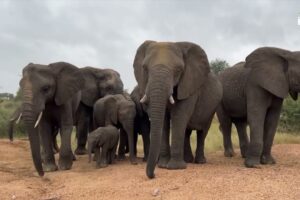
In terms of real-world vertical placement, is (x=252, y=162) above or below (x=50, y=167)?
above

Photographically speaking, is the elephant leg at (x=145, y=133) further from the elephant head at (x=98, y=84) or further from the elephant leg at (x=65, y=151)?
the elephant head at (x=98, y=84)

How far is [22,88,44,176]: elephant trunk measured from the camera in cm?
935

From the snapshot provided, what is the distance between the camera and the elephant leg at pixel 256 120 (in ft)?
34.9

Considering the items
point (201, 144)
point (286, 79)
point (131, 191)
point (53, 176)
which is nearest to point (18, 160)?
point (53, 176)

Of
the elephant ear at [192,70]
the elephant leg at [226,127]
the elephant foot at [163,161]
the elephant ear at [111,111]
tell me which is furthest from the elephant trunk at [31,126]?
the elephant leg at [226,127]

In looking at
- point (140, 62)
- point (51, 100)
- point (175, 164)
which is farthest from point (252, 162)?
point (51, 100)

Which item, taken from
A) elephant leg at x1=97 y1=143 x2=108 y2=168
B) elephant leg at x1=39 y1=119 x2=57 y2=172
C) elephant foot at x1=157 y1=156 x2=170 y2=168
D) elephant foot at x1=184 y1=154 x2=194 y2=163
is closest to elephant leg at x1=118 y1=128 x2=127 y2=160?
elephant leg at x1=97 y1=143 x2=108 y2=168

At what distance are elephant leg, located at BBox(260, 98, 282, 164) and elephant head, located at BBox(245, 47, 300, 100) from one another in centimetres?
48

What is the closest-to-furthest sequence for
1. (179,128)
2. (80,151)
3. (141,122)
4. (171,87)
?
(171,87) → (179,128) → (141,122) → (80,151)

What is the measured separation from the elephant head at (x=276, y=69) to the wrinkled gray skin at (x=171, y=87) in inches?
48.2

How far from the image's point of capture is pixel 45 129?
445 inches

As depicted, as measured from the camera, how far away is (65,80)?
11.0 meters

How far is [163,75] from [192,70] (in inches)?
59.7

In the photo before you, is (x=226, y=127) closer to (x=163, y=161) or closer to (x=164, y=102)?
(x=163, y=161)
